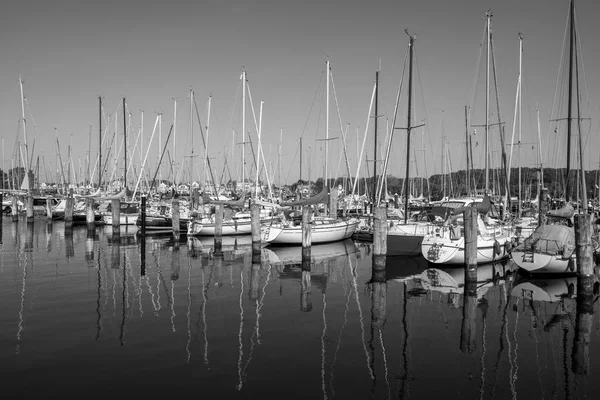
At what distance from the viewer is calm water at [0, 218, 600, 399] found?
9281mm

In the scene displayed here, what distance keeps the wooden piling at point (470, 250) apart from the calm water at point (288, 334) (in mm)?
527

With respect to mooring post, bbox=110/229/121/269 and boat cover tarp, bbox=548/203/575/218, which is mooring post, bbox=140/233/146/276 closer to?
mooring post, bbox=110/229/121/269

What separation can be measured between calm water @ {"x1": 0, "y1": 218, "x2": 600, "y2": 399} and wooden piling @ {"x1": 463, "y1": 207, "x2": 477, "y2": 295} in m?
0.53

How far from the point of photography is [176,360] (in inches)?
407

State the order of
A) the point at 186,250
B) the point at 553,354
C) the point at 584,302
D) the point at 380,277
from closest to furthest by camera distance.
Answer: the point at 553,354, the point at 584,302, the point at 380,277, the point at 186,250

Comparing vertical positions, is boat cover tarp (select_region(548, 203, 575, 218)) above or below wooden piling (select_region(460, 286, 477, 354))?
above

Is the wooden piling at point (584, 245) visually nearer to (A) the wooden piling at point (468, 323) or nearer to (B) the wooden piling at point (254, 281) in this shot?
(A) the wooden piling at point (468, 323)

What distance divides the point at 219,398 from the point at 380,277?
11785mm

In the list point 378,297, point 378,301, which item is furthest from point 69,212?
point 378,301

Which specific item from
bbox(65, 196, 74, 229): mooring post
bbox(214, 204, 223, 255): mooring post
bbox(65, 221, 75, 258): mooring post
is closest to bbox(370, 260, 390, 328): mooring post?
bbox(214, 204, 223, 255): mooring post

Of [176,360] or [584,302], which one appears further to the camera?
[584,302]

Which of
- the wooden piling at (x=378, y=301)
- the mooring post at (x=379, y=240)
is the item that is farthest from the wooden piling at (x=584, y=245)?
the mooring post at (x=379, y=240)

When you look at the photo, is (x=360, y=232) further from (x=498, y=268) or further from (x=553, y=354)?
(x=553, y=354)

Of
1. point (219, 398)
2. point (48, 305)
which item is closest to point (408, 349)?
point (219, 398)
